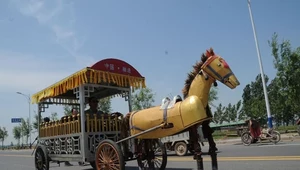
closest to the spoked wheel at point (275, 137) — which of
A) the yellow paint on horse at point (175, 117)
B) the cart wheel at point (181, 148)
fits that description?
the cart wheel at point (181, 148)

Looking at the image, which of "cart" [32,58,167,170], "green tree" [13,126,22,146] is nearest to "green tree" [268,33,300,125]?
"cart" [32,58,167,170]

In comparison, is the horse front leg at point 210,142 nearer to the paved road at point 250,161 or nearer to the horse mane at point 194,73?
the horse mane at point 194,73

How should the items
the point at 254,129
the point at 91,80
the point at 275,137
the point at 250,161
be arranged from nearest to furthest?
the point at 91,80 < the point at 250,161 < the point at 275,137 < the point at 254,129

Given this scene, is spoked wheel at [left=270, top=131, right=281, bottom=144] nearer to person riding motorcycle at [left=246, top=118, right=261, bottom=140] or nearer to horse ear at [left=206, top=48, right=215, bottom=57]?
person riding motorcycle at [left=246, top=118, right=261, bottom=140]

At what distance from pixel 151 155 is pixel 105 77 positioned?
8.00 ft

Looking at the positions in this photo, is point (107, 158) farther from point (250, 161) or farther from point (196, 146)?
point (250, 161)

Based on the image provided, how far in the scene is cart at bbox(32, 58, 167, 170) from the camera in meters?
7.63

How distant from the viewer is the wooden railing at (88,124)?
337 inches

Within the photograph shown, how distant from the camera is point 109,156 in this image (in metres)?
7.34

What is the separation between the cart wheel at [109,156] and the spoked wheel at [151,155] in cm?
84

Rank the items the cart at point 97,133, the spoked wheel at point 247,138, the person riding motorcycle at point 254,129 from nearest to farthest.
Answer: the cart at point 97,133
the person riding motorcycle at point 254,129
the spoked wheel at point 247,138

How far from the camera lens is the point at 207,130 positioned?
624cm

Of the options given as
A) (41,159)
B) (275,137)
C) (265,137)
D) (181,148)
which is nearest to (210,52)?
(41,159)

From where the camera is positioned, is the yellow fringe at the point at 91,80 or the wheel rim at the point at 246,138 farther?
the wheel rim at the point at 246,138
